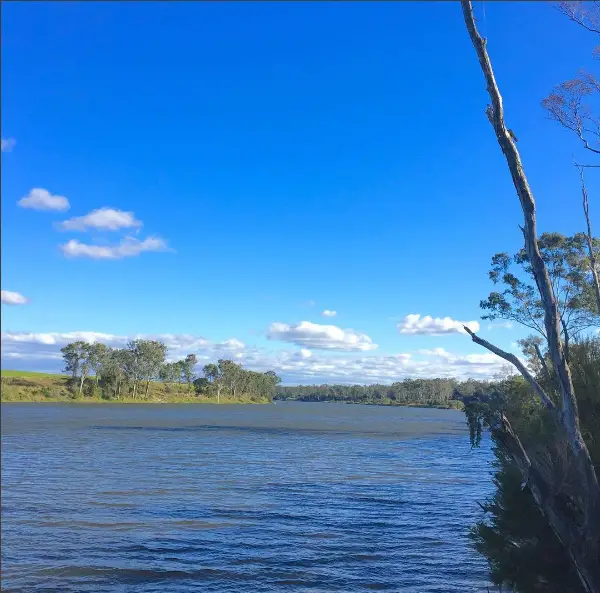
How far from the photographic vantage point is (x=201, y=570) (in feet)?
49.8

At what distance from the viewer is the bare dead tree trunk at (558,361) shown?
28.0 feet

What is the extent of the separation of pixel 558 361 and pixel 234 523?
14364 mm

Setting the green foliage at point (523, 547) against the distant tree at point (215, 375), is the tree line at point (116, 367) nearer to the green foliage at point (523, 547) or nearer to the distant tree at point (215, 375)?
the distant tree at point (215, 375)

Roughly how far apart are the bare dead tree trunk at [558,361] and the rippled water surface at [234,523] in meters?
6.36

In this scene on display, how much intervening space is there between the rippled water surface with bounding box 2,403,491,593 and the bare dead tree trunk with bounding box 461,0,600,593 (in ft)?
20.9

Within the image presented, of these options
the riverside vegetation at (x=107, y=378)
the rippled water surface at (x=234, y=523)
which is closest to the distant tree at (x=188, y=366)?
the riverside vegetation at (x=107, y=378)

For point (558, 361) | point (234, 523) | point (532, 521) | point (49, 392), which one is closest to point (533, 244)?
point (558, 361)

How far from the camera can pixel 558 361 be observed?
9156 millimetres

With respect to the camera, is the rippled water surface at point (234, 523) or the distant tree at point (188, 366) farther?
the distant tree at point (188, 366)

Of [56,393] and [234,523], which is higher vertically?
[234,523]

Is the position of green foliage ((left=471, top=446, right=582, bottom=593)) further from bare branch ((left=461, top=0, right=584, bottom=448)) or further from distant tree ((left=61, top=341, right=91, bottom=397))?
distant tree ((left=61, top=341, right=91, bottom=397))

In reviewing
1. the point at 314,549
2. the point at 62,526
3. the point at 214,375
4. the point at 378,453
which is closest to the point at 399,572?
the point at 314,549

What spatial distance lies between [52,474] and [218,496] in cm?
1044

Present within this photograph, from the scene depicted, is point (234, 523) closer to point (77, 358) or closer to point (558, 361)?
point (558, 361)
